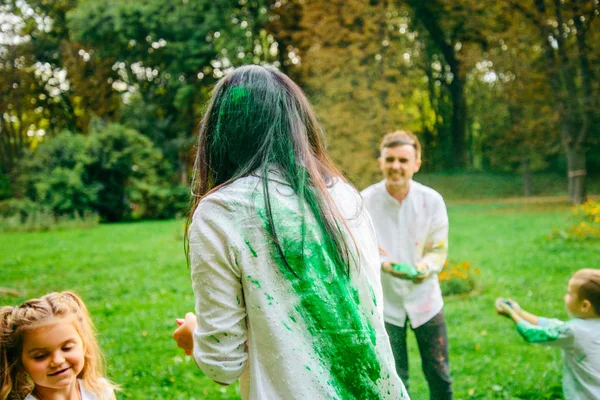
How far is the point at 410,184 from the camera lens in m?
3.85

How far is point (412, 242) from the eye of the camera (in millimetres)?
3787

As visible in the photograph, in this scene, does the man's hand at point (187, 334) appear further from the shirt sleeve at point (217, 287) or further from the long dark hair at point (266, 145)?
the long dark hair at point (266, 145)

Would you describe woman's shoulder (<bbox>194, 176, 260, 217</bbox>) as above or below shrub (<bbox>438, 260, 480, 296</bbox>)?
above

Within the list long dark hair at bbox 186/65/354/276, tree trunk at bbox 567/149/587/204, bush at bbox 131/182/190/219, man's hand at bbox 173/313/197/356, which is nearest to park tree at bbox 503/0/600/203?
tree trunk at bbox 567/149/587/204

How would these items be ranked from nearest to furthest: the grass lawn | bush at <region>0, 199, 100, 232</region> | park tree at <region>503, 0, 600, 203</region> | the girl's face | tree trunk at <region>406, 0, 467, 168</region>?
the girl's face, the grass lawn, park tree at <region>503, 0, 600, 203</region>, bush at <region>0, 199, 100, 232</region>, tree trunk at <region>406, 0, 467, 168</region>

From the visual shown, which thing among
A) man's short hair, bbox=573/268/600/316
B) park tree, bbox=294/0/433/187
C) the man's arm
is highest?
park tree, bbox=294/0/433/187

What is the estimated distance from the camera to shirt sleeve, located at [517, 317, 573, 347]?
10.1 ft

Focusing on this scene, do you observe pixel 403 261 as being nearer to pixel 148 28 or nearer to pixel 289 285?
pixel 289 285

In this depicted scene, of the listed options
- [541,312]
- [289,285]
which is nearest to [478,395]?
[541,312]

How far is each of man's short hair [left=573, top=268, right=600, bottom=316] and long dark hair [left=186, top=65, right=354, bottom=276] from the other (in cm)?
210

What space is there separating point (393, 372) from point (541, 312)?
5.83 m

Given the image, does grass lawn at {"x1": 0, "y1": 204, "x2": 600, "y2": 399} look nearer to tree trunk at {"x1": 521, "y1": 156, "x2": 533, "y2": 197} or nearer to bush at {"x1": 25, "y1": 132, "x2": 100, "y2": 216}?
bush at {"x1": 25, "y1": 132, "x2": 100, "y2": 216}

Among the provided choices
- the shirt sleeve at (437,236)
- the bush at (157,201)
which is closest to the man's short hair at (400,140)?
the shirt sleeve at (437,236)

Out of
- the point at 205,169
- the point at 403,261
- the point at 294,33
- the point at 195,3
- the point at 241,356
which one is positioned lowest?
the point at 403,261
